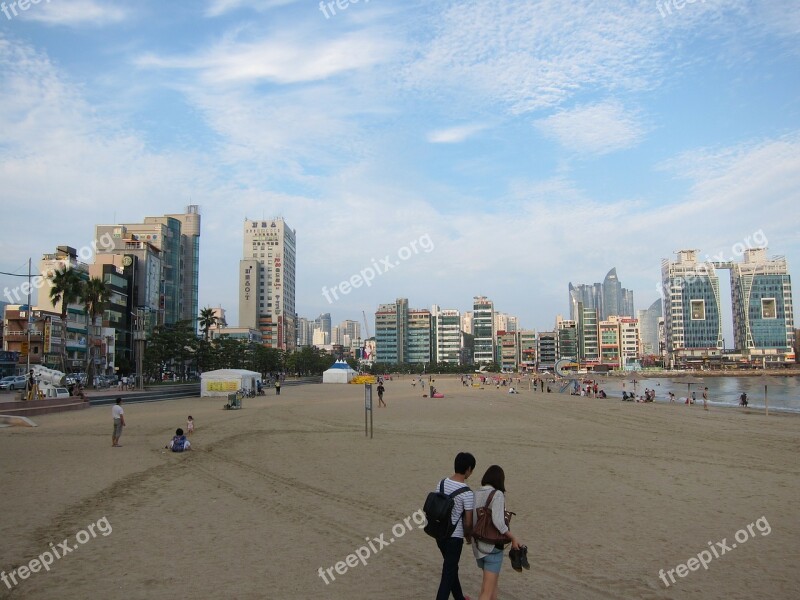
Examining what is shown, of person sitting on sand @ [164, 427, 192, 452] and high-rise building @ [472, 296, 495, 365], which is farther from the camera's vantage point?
high-rise building @ [472, 296, 495, 365]

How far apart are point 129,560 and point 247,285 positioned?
171 metres

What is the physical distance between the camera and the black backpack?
4773 mm

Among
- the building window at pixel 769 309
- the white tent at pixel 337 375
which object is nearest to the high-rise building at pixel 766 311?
the building window at pixel 769 309

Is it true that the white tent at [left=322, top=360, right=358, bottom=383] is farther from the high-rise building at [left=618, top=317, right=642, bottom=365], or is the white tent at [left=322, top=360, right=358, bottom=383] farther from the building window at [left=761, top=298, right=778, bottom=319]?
the building window at [left=761, top=298, right=778, bottom=319]

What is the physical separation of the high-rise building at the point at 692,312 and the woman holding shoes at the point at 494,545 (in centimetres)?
18662

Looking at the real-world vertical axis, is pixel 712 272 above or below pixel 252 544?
above

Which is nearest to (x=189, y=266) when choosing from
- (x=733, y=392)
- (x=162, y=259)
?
(x=162, y=259)

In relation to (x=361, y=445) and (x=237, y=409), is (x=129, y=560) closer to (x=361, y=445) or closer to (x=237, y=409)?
(x=361, y=445)

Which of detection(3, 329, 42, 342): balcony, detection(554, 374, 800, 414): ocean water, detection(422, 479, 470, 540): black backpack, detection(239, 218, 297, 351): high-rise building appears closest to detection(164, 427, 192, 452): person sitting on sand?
detection(422, 479, 470, 540): black backpack

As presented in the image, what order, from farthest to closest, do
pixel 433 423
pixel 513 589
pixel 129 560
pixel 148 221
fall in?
pixel 148 221 < pixel 433 423 < pixel 129 560 < pixel 513 589

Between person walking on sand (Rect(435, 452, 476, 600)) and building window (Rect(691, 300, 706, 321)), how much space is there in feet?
619

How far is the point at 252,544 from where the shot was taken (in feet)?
26.0

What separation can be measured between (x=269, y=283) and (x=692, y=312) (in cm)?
12888

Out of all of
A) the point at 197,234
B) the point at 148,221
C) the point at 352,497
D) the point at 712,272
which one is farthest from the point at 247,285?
the point at 352,497
